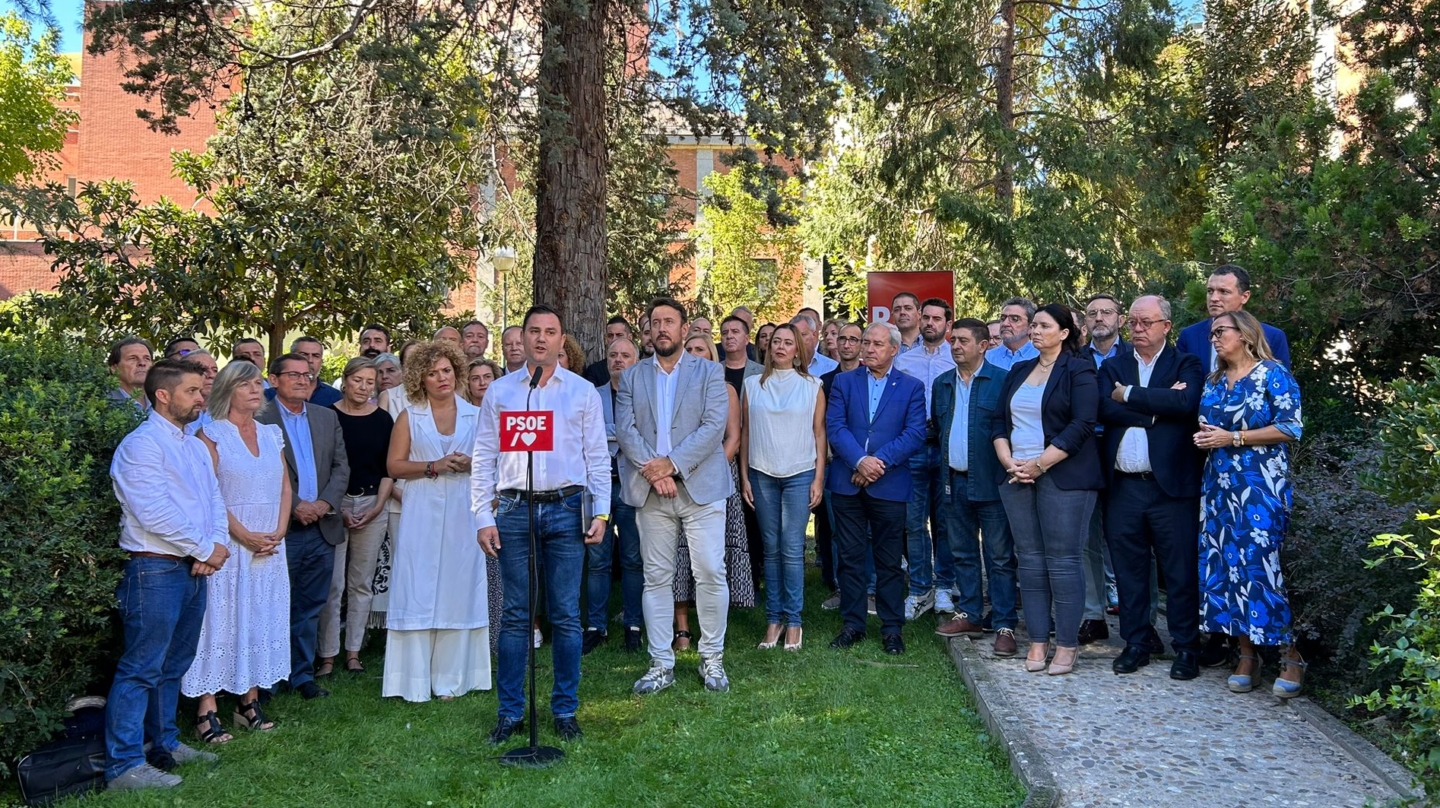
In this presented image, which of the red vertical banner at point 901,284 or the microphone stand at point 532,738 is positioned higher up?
the red vertical banner at point 901,284

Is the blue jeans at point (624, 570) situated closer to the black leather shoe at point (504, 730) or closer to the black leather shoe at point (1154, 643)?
the black leather shoe at point (504, 730)

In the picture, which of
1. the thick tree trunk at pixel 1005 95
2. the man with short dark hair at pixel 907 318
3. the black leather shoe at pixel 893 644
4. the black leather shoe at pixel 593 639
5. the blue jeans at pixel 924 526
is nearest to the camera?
the black leather shoe at pixel 893 644

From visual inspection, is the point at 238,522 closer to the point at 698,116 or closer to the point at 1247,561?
the point at 1247,561

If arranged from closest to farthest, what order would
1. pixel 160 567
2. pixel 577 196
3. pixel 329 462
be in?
1. pixel 160 567
2. pixel 329 462
3. pixel 577 196

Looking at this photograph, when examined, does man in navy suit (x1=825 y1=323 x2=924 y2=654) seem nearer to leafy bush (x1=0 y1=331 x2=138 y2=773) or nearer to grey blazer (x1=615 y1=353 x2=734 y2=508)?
grey blazer (x1=615 y1=353 x2=734 y2=508)

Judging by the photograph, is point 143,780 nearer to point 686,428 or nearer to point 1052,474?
point 686,428

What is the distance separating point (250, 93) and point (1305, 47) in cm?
1680

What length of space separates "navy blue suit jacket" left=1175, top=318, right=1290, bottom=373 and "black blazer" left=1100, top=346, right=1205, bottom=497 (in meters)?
0.18

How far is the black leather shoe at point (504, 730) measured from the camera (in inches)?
228

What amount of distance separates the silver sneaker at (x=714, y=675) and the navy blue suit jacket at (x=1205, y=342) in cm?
345

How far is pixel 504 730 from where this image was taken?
5.82 meters

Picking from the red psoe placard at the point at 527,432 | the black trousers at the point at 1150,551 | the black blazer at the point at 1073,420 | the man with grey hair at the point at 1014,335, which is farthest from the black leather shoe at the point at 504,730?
the man with grey hair at the point at 1014,335

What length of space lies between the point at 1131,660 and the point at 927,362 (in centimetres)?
312

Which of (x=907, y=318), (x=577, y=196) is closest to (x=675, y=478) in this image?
(x=907, y=318)
